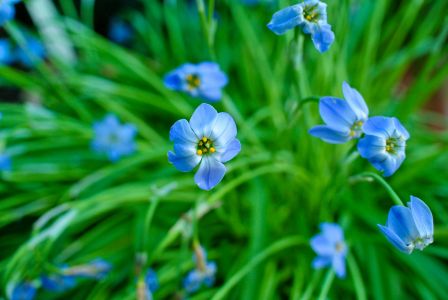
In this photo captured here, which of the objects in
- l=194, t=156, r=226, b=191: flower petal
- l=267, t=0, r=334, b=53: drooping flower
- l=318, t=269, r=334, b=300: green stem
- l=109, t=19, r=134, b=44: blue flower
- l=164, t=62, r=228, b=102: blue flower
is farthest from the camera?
l=109, t=19, r=134, b=44: blue flower

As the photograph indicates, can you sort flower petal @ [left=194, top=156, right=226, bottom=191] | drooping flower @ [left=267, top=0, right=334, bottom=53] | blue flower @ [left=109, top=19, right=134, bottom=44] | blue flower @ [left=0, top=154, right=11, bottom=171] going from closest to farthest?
flower petal @ [left=194, top=156, right=226, bottom=191]
drooping flower @ [left=267, top=0, right=334, bottom=53]
blue flower @ [left=0, top=154, right=11, bottom=171]
blue flower @ [left=109, top=19, right=134, bottom=44]

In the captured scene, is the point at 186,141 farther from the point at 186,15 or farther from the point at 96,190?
the point at 186,15

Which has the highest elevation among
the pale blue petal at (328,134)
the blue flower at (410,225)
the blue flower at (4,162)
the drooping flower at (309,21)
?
the blue flower at (4,162)

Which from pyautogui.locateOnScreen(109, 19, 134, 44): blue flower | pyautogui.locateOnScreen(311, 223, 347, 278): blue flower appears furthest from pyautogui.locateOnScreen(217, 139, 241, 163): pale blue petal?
pyautogui.locateOnScreen(109, 19, 134, 44): blue flower

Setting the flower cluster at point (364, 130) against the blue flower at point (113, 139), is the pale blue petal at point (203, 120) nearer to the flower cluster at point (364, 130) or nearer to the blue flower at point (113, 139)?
the flower cluster at point (364, 130)

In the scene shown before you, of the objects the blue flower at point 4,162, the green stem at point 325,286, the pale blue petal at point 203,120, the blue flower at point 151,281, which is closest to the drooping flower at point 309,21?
the pale blue petal at point 203,120

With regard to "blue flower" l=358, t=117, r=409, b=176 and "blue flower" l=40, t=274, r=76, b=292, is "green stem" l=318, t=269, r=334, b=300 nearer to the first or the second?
"blue flower" l=358, t=117, r=409, b=176

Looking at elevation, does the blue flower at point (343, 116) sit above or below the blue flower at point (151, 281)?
below
